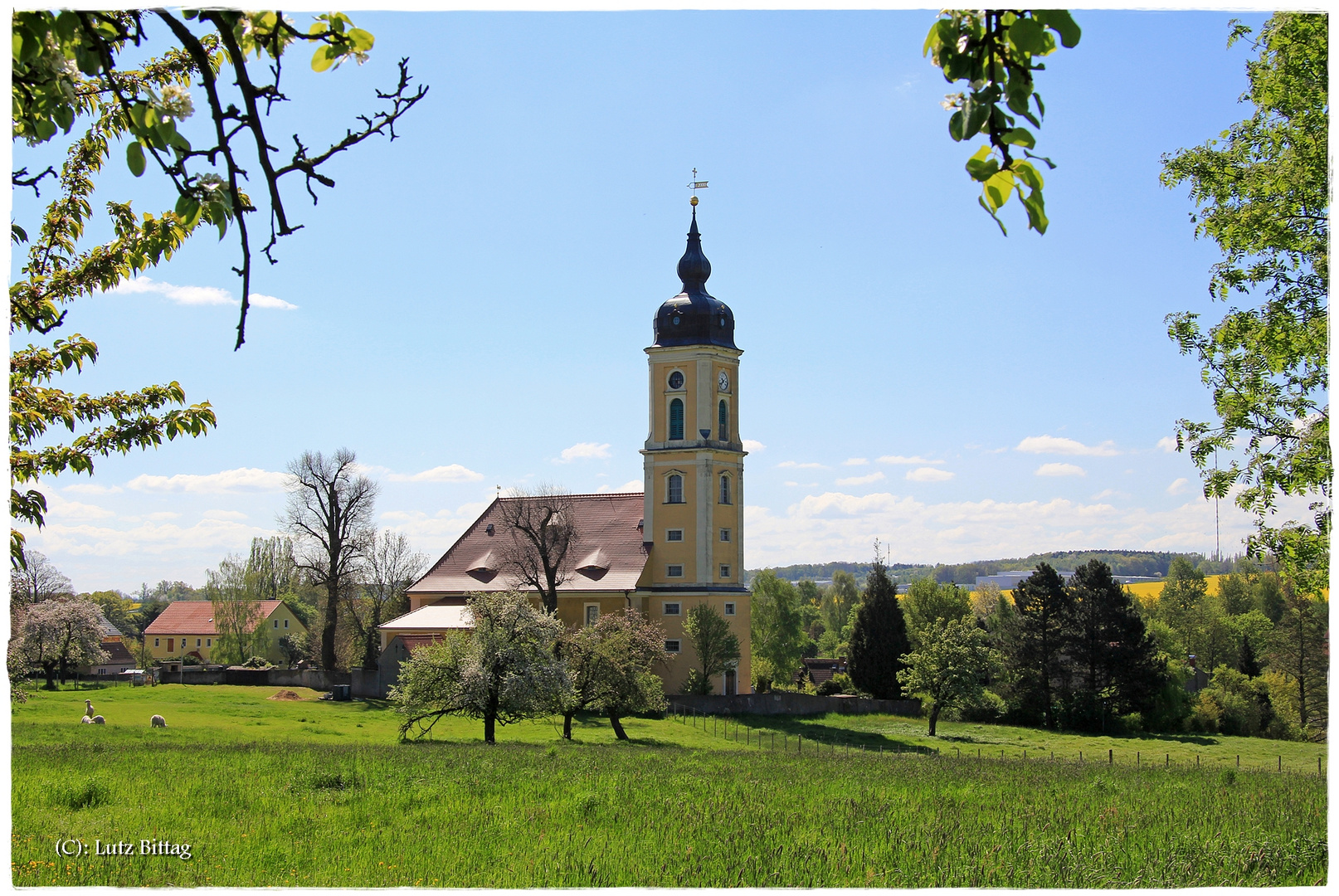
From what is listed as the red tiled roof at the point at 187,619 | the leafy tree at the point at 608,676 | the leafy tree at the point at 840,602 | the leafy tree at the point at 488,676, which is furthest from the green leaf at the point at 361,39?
the leafy tree at the point at 840,602

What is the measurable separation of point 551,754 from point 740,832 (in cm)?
902

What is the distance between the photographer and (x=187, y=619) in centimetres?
7562

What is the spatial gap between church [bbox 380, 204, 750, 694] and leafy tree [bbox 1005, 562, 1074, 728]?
1234cm

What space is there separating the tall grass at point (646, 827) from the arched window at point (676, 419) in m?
37.1

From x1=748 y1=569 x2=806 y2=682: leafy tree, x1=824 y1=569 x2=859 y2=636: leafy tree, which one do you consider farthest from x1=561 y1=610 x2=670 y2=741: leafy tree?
x1=824 y1=569 x2=859 y2=636: leafy tree

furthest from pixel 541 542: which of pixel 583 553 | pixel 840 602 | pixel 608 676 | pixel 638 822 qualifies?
pixel 840 602

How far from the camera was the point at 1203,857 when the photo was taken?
8148mm

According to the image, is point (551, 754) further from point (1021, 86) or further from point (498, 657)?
point (1021, 86)

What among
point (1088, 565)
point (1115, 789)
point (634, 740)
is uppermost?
point (1088, 565)

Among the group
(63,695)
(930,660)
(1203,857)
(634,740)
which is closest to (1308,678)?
(930,660)

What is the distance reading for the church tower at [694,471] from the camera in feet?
162

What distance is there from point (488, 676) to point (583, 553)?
2569 centimetres

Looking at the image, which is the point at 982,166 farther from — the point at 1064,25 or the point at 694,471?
the point at 694,471

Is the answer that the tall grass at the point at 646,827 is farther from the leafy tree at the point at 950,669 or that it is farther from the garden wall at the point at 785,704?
the garden wall at the point at 785,704
